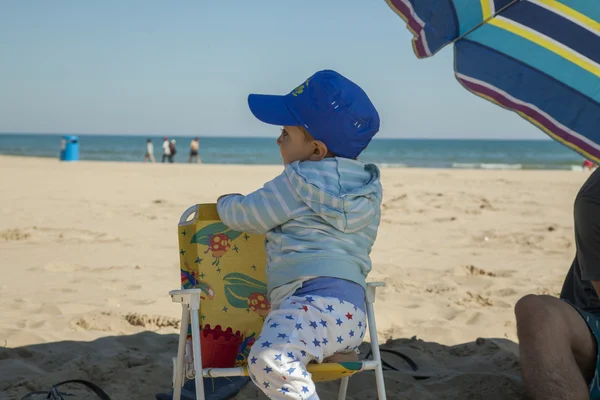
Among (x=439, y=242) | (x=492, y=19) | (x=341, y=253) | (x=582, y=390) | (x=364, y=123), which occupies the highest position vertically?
(x=492, y=19)

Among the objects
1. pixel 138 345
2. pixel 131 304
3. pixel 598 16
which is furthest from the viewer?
pixel 131 304

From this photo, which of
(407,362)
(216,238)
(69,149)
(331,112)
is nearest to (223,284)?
(216,238)

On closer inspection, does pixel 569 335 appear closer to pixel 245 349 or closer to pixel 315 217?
pixel 315 217

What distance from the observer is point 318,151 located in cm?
244

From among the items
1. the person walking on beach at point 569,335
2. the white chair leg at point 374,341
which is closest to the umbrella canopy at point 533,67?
the person walking on beach at point 569,335

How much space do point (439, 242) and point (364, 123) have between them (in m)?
4.51

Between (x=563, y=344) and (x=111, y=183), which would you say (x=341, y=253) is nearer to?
(x=563, y=344)

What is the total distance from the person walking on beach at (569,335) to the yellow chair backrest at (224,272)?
98 centimetres

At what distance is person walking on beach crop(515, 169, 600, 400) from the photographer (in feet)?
7.93

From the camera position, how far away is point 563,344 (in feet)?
8.02

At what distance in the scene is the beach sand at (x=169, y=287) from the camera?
3105mm

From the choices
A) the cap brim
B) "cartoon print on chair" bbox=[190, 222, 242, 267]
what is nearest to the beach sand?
"cartoon print on chair" bbox=[190, 222, 242, 267]

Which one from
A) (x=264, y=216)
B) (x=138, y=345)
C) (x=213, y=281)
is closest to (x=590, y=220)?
(x=264, y=216)

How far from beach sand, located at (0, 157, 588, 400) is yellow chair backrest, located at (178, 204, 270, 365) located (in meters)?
0.46
